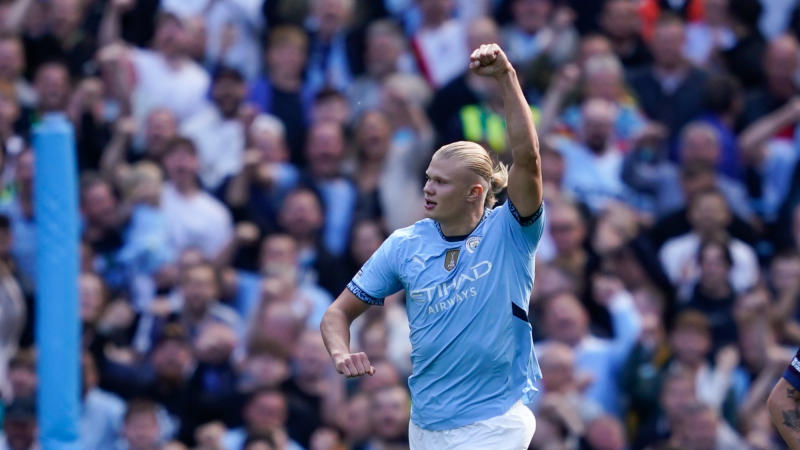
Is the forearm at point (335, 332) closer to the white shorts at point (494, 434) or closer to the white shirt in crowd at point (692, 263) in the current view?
the white shorts at point (494, 434)

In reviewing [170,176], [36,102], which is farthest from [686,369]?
[36,102]

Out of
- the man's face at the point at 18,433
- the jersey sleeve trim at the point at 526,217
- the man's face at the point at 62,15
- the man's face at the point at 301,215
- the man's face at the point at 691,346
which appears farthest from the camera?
the man's face at the point at 62,15

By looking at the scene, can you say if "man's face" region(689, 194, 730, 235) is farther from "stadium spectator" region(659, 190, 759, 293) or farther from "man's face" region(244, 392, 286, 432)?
"man's face" region(244, 392, 286, 432)

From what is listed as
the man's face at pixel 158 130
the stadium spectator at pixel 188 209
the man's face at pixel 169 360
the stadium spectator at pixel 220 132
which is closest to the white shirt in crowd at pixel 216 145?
the stadium spectator at pixel 220 132

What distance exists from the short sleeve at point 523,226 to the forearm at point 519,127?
24 centimetres

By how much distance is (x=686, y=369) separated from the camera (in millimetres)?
10148

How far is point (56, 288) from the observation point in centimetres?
858

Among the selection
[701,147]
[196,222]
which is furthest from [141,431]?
[701,147]

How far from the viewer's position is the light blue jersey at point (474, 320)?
6234 mm

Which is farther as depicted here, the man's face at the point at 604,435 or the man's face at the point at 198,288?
the man's face at the point at 198,288

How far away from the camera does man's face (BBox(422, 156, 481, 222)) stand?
6.27 m

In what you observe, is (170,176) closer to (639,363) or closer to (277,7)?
(277,7)

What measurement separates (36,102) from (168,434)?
9.37 feet

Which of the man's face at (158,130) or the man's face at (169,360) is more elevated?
the man's face at (158,130)
